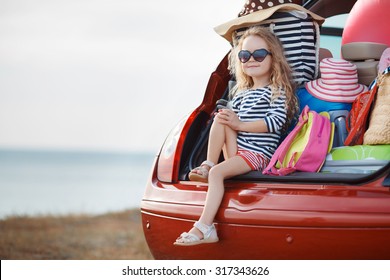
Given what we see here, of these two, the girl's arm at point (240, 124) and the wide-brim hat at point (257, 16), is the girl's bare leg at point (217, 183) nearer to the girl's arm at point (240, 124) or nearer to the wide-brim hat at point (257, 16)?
the girl's arm at point (240, 124)

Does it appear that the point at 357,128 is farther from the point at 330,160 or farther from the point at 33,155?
the point at 33,155

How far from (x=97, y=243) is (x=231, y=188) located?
14.6 ft

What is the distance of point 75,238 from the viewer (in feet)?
24.1

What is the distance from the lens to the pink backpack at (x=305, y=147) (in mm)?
2867

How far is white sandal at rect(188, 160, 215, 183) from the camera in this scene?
2.96 metres

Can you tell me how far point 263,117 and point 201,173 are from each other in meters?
0.36

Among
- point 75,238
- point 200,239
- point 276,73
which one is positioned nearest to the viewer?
point 200,239

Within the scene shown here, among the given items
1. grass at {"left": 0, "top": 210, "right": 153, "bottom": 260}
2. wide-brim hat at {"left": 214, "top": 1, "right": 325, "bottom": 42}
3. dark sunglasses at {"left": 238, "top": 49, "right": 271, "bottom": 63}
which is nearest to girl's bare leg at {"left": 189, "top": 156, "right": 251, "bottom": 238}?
dark sunglasses at {"left": 238, "top": 49, "right": 271, "bottom": 63}

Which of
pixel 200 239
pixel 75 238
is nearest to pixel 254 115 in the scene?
pixel 200 239

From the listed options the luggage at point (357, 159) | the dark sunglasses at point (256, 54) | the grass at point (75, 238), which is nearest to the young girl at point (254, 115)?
the dark sunglasses at point (256, 54)

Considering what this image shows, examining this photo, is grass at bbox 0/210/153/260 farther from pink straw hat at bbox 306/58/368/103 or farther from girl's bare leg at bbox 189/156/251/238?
pink straw hat at bbox 306/58/368/103

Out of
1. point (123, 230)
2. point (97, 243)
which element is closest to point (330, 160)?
point (97, 243)

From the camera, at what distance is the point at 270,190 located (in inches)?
108

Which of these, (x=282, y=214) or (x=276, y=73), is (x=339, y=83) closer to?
(x=276, y=73)
